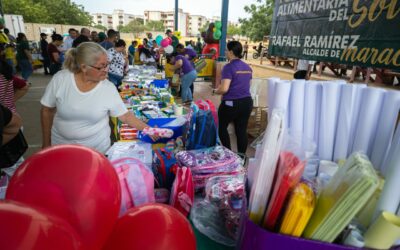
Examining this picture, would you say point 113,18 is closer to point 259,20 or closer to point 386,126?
point 259,20

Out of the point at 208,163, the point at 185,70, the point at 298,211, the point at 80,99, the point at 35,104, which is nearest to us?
the point at 298,211

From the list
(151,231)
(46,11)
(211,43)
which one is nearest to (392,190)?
(151,231)

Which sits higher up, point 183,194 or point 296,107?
point 296,107

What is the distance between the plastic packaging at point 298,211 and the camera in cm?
63

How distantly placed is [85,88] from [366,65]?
6.07 feet

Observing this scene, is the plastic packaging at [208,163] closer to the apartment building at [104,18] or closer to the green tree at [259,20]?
the green tree at [259,20]

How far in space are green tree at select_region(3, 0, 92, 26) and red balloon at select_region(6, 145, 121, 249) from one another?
121ft

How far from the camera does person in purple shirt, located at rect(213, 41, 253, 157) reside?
3.33m

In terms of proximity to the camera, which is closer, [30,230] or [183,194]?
[30,230]

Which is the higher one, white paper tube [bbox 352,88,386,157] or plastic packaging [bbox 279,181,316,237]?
white paper tube [bbox 352,88,386,157]

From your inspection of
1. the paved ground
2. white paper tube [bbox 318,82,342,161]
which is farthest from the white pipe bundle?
the paved ground

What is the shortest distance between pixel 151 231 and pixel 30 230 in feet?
1.21

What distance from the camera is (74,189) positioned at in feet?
2.56

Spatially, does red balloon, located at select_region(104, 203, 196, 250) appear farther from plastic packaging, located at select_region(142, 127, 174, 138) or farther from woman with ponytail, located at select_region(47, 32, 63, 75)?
woman with ponytail, located at select_region(47, 32, 63, 75)
